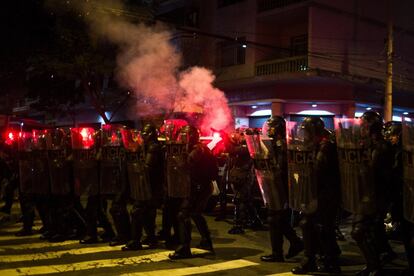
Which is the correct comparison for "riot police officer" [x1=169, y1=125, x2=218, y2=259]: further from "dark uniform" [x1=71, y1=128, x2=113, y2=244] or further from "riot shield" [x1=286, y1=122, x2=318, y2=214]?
"dark uniform" [x1=71, y1=128, x2=113, y2=244]

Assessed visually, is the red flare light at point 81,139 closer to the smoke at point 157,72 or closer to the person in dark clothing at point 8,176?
the person in dark clothing at point 8,176

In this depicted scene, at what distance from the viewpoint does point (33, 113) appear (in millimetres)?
40781

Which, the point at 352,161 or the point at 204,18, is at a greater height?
the point at 204,18

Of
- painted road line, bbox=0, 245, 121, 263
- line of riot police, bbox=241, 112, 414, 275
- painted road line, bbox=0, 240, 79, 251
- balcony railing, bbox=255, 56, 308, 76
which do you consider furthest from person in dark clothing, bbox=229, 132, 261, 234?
balcony railing, bbox=255, 56, 308, 76

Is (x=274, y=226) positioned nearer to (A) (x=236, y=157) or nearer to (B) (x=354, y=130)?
(B) (x=354, y=130)

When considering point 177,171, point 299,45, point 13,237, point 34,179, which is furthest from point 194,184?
point 299,45

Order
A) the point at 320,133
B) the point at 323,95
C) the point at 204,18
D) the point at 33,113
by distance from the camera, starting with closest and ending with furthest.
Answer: the point at 320,133
the point at 323,95
the point at 204,18
the point at 33,113

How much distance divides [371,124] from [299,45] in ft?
50.6

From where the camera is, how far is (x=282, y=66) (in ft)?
66.6

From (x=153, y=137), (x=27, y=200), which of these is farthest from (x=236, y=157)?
(x=27, y=200)

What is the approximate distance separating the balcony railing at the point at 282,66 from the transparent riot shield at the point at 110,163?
1225 centimetres

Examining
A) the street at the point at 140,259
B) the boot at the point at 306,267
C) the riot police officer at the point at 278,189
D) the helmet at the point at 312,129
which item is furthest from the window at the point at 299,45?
the boot at the point at 306,267

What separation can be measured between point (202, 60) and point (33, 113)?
22.6 m

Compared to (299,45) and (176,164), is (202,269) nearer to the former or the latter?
(176,164)
